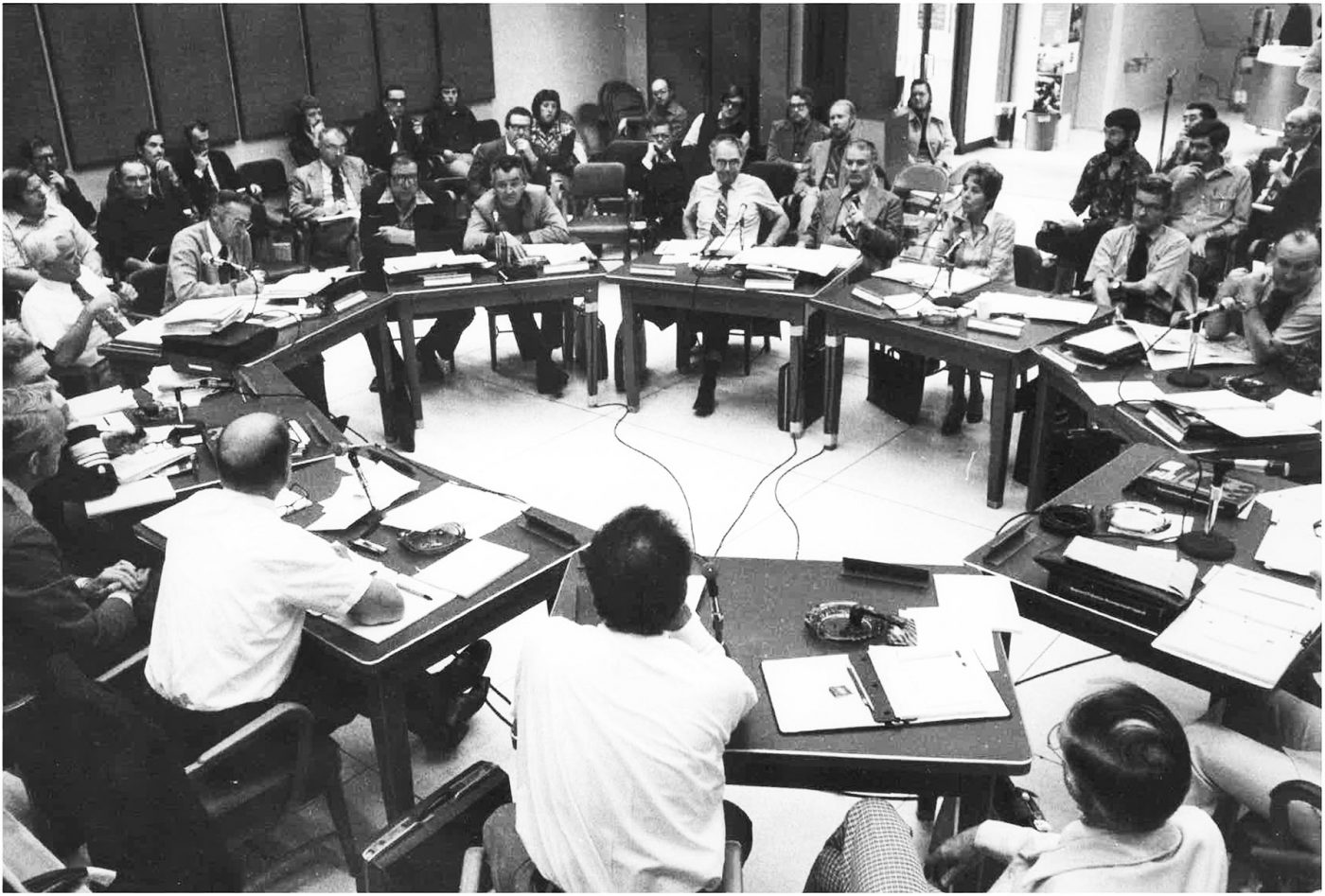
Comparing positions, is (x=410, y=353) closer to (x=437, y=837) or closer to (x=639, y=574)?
(x=437, y=837)

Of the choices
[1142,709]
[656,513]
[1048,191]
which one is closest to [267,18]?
[1048,191]

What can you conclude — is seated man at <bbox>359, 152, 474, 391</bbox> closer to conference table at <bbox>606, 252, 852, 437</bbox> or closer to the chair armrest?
conference table at <bbox>606, 252, 852, 437</bbox>

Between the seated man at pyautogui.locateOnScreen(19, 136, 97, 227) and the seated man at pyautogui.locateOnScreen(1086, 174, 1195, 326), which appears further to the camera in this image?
the seated man at pyautogui.locateOnScreen(19, 136, 97, 227)

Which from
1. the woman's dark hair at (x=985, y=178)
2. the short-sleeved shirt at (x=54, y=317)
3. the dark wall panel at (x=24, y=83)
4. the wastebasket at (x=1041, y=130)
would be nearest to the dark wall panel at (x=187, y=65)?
the dark wall panel at (x=24, y=83)

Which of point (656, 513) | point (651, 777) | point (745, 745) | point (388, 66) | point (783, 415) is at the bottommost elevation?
point (783, 415)

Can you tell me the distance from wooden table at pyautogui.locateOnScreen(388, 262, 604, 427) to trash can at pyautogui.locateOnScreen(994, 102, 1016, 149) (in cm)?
808

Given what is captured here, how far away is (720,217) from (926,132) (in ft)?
12.6

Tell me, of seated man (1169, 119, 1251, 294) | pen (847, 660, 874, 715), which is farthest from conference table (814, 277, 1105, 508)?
pen (847, 660, 874, 715)

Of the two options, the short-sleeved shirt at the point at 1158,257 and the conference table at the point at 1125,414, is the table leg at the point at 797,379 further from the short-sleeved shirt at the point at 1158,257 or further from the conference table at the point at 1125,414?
the short-sleeved shirt at the point at 1158,257

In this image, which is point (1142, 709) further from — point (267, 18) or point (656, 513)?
point (267, 18)

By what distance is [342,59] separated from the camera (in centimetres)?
870

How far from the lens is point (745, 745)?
7.24 ft

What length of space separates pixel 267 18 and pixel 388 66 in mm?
1035

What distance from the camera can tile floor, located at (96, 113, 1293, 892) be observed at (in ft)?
9.86
